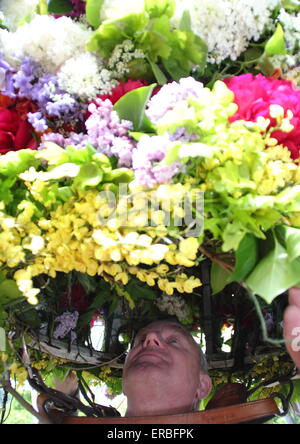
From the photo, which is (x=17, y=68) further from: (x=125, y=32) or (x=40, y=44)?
(x=125, y=32)

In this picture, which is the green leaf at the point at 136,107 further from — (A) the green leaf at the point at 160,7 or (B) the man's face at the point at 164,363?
(B) the man's face at the point at 164,363

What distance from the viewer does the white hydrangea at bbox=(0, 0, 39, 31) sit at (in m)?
0.86

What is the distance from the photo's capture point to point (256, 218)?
59 centimetres

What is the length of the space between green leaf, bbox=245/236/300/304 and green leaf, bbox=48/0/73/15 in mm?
467

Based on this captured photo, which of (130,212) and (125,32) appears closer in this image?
(130,212)

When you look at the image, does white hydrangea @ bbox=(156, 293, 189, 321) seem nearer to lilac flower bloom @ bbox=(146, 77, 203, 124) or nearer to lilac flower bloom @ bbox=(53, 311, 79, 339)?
lilac flower bloom @ bbox=(53, 311, 79, 339)

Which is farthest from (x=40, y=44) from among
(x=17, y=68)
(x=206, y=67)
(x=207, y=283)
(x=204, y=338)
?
(x=204, y=338)

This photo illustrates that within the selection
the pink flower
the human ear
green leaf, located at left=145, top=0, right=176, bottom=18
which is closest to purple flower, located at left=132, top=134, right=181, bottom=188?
the pink flower

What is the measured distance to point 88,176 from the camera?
2.00 feet

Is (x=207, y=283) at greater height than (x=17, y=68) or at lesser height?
lesser

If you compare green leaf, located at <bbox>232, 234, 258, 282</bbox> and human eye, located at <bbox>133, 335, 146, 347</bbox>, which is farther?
human eye, located at <bbox>133, 335, 146, 347</bbox>

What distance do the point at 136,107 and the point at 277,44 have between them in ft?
0.68
